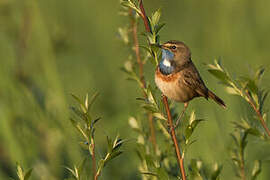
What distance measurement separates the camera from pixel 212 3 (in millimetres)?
8125

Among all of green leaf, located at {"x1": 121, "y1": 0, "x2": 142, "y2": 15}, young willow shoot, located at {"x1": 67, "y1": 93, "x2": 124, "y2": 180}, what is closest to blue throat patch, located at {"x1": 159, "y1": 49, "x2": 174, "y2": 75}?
green leaf, located at {"x1": 121, "y1": 0, "x2": 142, "y2": 15}

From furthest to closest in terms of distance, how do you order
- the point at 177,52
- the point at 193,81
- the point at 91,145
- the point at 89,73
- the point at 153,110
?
the point at 89,73, the point at 193,81, the point at 177,52, the point at 153,110, the point at 91,145

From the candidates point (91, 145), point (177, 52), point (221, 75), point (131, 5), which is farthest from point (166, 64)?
point (91, 145)

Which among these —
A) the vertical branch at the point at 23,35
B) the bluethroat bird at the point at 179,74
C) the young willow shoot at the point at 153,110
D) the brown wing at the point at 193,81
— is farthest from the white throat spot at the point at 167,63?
the vertical branch at the point at 23,35

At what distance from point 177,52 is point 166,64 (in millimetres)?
140

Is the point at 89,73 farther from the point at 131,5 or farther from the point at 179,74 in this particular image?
the point at 131,5

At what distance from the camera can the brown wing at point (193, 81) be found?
162 inches

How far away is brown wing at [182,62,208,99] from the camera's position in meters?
4.11

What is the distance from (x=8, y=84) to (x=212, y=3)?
423 centimetres

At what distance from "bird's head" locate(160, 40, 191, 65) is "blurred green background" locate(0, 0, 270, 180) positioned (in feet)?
1.47

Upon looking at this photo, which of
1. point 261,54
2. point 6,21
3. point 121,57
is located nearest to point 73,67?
point 121,57

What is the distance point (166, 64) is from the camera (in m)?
4.05

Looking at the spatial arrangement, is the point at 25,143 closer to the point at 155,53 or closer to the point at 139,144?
the point at 139,144

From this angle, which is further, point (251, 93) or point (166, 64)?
point (166, 64)
